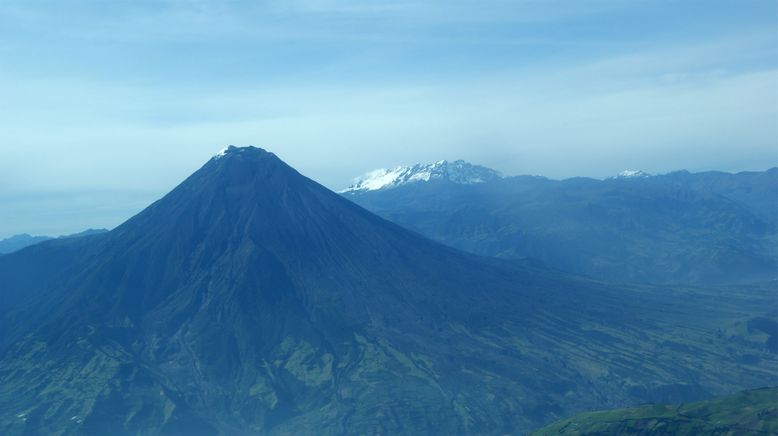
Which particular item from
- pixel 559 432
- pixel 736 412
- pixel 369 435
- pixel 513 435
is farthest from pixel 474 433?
pixel 736 412

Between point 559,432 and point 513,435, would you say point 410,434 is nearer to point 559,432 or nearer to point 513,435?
point 513,435

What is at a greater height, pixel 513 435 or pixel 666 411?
pixel 666 411

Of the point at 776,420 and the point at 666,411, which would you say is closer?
the point at 776,420

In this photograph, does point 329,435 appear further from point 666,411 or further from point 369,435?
point 666,411

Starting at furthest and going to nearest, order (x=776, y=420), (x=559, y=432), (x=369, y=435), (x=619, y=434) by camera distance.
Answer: (x=369, y=435)
(x=559, y=432)
(x=619, y=434)
(x=776, y=420)

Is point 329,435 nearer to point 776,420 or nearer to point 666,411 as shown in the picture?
point 666,411

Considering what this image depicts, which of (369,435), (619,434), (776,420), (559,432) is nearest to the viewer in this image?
(776,420)

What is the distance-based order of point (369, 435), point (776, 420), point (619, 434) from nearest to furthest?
point (776, 420), point (619, 434), point (369, 435)

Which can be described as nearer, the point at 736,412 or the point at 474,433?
the point at 736,412

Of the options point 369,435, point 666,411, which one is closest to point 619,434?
point 666,411
